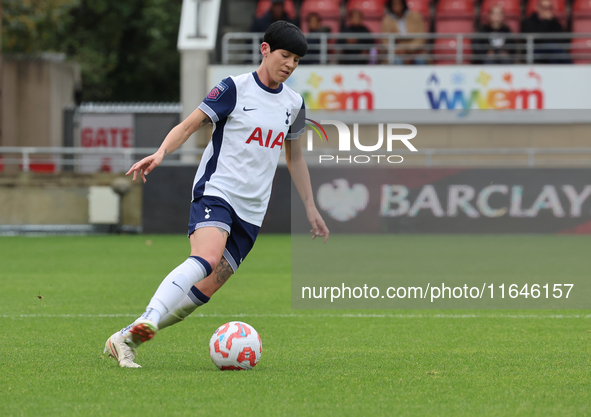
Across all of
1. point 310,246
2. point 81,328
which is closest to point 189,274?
point 81,328

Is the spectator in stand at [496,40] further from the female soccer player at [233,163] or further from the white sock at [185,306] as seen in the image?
the white sock at [185,306]

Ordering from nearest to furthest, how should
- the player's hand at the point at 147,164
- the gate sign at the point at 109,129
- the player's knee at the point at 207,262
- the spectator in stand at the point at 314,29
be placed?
the player's hand at the point at 147,164 < the player's knee at the point at 207,262 < the spectator in stand at the point at 314,29 < the gate sign at the point at 109,129

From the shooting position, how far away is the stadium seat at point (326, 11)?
20953 millimetres

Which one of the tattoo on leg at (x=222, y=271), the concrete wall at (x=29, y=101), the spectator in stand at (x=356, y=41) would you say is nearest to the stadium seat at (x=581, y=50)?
the spectator in stand at (x=356, y=41)

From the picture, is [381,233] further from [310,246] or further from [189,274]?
[189,274]

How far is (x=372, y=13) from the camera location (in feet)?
68.8

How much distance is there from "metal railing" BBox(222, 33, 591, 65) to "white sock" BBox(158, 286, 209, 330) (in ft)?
49.2

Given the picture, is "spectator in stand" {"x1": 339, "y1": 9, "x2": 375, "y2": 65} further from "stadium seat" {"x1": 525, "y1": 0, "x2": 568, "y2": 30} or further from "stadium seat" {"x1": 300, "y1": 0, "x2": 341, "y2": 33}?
"stadium seat" {"x1": 525, "y1": 0, "x2": 568, "y2": 30}

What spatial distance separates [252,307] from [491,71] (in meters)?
13.1

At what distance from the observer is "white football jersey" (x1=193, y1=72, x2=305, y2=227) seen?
15.3 feet

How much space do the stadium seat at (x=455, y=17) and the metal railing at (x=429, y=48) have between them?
26 centimetres

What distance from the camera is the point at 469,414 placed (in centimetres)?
367

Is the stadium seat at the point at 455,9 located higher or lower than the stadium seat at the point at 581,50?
higher

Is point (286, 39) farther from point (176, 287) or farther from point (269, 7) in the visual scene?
point (269, 7)
